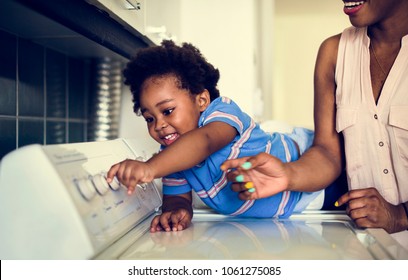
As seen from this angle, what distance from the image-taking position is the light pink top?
30.0 inches

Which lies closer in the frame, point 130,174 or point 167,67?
point 130,174

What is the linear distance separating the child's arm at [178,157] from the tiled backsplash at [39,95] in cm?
37

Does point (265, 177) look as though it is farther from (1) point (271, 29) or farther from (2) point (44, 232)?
(1) point (271, 29)

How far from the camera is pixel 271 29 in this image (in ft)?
6.64

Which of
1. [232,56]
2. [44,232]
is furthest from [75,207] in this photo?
[232,56]

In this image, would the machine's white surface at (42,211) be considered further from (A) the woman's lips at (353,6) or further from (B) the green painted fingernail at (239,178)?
(A) the woman's lips at (353,6)

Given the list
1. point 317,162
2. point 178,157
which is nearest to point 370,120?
point 317,162

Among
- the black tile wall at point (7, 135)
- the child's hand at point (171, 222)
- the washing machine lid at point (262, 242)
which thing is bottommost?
the washing machine lid at point (262, 242)

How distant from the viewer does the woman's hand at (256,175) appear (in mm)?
587

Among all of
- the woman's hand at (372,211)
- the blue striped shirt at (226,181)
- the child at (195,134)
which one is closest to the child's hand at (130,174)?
the child at (195,134)

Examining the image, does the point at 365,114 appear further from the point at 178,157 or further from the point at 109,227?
the point at 109,227

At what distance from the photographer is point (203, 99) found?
895mm

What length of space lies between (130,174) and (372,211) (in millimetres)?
392
